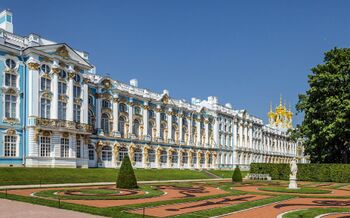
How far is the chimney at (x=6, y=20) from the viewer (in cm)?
4400

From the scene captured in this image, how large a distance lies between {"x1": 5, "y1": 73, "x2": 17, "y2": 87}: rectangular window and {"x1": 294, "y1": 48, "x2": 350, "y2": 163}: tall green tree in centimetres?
3355

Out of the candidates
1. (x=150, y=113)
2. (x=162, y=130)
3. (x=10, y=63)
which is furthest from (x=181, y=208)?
(x=162, y=130)

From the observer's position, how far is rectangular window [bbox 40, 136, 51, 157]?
138 feet

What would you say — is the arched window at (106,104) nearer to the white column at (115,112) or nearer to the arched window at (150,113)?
the white column at (115,112)

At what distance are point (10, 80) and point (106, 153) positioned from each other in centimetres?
1742

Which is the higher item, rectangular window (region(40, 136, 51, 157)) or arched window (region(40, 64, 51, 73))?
arched window (region(40, 64, 51, 73))

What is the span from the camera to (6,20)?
44.0 meters

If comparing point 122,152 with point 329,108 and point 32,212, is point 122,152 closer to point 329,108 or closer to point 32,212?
point 329,108

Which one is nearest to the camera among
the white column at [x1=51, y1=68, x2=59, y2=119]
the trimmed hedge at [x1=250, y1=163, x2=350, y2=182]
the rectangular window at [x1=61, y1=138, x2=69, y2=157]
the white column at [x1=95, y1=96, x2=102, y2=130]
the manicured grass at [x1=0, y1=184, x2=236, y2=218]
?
the manicured grass at [x1=0, y1=184, x2=236, y2=218]

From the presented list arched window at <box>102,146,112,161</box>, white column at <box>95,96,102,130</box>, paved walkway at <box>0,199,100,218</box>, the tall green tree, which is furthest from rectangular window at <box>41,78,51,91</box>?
the tall green tree

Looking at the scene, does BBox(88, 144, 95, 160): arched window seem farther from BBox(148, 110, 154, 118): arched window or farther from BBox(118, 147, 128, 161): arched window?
BBox(148, 110, 154, 118): arched window

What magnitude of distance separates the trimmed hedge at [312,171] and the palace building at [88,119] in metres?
3.00

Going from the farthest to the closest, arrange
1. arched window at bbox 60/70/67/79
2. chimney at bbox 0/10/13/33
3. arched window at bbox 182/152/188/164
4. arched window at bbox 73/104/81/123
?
arched window at bbox 182/152/188/164
arched window at bbox 73/104/81/123
arched window at bbox 60/70/67/79
chimney at bbox 0/10/13/33

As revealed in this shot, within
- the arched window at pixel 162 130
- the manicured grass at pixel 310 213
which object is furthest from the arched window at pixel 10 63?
the manicured grass at pixel 310 213
